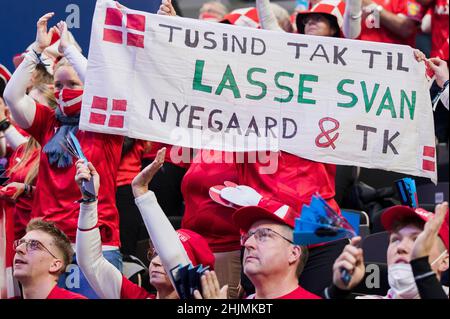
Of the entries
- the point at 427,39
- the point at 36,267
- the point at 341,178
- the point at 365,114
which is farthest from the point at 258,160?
the point at 427,39

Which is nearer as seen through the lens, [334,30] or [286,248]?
[286,248]

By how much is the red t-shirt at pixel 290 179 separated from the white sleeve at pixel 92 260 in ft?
2.74

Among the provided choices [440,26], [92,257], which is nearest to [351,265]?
[92,257]

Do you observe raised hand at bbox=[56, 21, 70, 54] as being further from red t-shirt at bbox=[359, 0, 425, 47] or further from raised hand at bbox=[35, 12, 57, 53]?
red t-shirt at bbox=[359, 0, 425, 47]

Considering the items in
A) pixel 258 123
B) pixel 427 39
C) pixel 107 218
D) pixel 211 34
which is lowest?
pixel 107 218

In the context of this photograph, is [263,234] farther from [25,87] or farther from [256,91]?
[25,87]

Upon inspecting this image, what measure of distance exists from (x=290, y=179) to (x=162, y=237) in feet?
2.58

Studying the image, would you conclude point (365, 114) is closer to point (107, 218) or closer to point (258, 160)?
point (258, 160)

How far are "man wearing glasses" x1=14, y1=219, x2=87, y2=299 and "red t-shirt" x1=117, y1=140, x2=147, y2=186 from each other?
3.97ft

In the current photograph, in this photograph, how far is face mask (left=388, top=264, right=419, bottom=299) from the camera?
5.00 m

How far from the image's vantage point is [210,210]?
623 cm

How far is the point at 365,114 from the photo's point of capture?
6.16 m

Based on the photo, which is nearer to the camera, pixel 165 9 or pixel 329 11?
pixel 165 9
